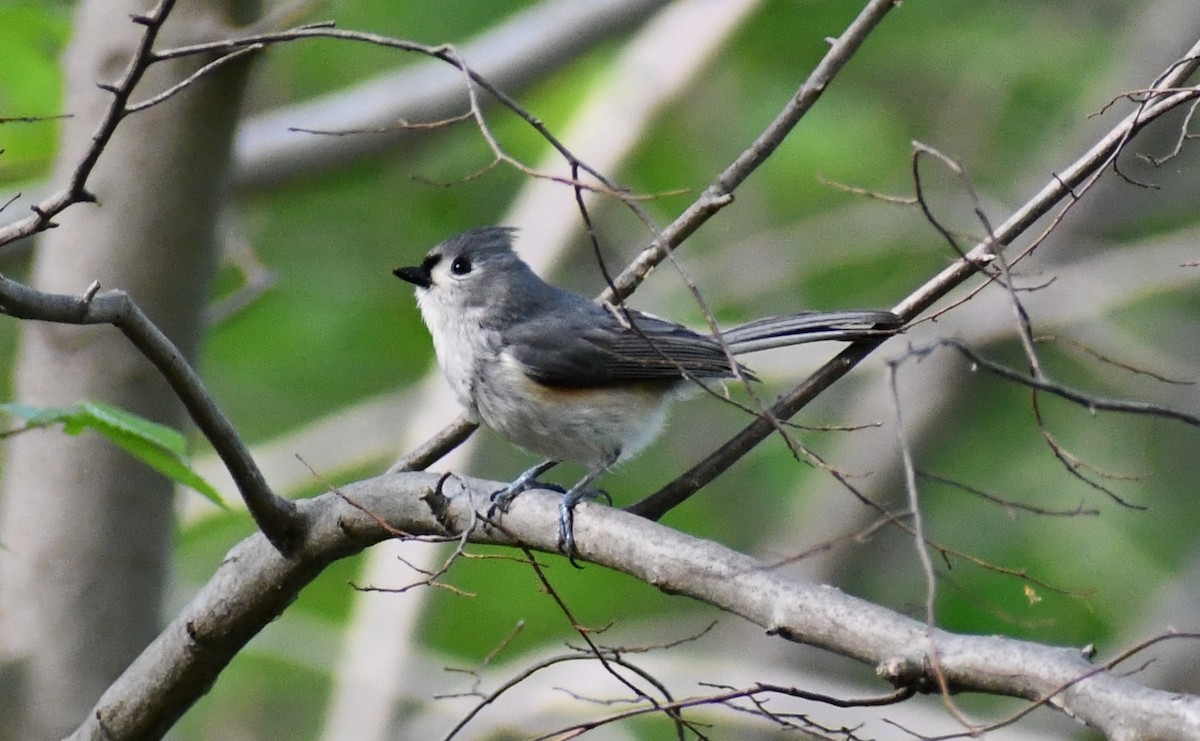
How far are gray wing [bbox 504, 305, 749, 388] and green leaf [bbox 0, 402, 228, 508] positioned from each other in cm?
165

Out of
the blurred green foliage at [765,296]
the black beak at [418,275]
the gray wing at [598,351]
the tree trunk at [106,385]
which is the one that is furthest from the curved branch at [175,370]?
the blurred green foliage at [765,296]

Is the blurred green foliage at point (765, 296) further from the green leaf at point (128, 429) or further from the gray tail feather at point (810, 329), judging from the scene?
the green leaf at point (128, 429)

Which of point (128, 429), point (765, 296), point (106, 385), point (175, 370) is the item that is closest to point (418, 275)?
point (106, 385)

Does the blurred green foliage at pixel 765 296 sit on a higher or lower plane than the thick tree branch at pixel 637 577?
higher

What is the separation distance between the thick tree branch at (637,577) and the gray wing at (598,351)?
4.29 ft

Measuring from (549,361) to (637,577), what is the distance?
198cm

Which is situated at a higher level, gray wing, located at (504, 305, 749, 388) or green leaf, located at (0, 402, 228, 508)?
gray wing, located at (504, 305, 749, 388)

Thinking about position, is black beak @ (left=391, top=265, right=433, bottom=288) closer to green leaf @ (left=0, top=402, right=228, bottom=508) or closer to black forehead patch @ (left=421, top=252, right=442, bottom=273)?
black forehead patch @ (left=421, top=252, right=442, bottom=273)

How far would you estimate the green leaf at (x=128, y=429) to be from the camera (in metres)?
2.68

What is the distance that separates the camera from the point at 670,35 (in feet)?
25.5

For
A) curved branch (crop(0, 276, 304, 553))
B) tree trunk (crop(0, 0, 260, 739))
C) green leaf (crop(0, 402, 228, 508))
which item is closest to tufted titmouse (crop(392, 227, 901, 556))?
tree trunk (crop(0, 0, 260, 739))

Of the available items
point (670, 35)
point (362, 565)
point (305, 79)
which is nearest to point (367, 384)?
point (362, 565)

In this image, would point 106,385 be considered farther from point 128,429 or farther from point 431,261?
point 128,429

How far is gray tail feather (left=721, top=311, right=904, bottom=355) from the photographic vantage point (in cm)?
311
